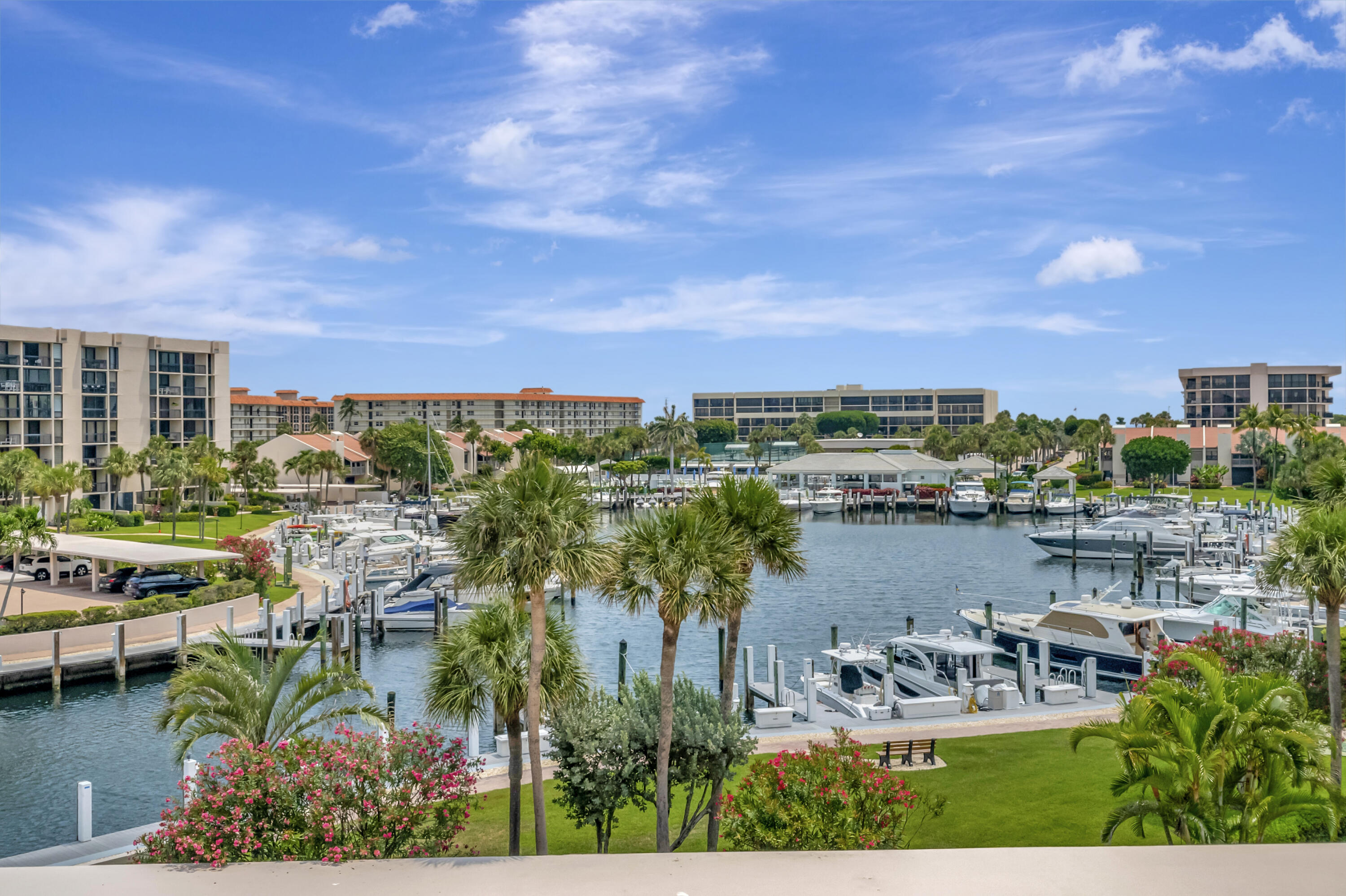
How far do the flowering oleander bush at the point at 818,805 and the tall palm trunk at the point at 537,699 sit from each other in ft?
9.17

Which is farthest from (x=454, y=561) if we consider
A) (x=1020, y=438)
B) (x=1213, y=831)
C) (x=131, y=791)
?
(x=1020, y=438)

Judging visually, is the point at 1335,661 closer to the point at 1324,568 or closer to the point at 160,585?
the point at 1324,568

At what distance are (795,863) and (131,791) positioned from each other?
23.3 meters

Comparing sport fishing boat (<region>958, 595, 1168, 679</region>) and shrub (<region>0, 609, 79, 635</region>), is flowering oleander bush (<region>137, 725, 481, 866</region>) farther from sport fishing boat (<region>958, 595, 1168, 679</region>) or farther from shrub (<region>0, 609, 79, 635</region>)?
shrub (<region>0, 609, 79, 635</region>)

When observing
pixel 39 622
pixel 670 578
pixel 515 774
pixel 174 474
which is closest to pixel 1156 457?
pixel 174 474

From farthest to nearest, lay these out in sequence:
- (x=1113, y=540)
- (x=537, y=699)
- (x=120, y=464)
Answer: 1. (x=120, y=464)
2. (x=1113, y=540)
3. (x=537, y=699)

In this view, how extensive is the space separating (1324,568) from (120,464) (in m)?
86.1

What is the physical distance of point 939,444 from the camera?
551 ft

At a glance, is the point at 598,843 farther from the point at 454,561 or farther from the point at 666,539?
the point at 454,561

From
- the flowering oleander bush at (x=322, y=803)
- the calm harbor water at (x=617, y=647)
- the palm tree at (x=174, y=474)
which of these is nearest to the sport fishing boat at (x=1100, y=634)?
the calm harbor water at (x=617, y=647)

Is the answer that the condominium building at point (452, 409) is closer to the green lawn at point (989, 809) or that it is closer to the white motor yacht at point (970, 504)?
the white motor yacht at point (970, 504)

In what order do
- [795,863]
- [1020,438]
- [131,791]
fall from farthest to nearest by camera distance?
[1020,438], [131,791], [795,863]

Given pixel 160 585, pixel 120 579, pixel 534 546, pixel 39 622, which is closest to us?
pixel 534 546

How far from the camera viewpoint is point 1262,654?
74.5 ft
